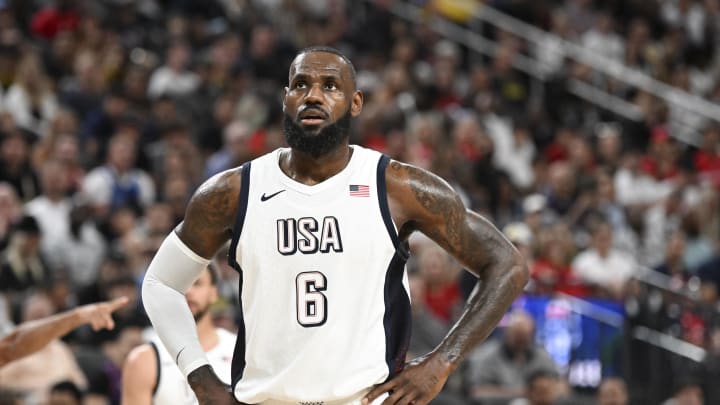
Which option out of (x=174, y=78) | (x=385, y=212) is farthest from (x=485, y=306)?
(x=174, y=78)

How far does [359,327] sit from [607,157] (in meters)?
11.5

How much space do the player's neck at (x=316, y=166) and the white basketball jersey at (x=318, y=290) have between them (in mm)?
55

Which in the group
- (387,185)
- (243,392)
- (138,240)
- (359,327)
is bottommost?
(138,240)

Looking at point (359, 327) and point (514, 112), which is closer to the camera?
point (359, 327)

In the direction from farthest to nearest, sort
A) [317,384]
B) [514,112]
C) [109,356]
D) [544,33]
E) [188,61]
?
1. [544,33]
2. [514,112]
3. [188,61]
4. [109,356]
5. [317,384]

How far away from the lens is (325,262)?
15.7 ft

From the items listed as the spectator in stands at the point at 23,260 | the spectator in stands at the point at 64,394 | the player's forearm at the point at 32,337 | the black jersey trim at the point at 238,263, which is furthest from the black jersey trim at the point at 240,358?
the spectator in stands at the point at 23,260

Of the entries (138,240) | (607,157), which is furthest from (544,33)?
(138,240)

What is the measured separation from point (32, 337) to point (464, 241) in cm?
258

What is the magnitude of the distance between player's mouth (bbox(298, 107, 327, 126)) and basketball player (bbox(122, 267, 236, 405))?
1.76 meters

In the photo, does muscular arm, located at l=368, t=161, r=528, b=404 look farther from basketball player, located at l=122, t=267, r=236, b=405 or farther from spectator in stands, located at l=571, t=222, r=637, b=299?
spectator in stands, located at l=571, t=222, r=637, b=299

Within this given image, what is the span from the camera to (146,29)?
1638 centimetres

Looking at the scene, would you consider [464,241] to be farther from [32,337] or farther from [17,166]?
[17,166]

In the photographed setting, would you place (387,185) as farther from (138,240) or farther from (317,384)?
(138,240)
